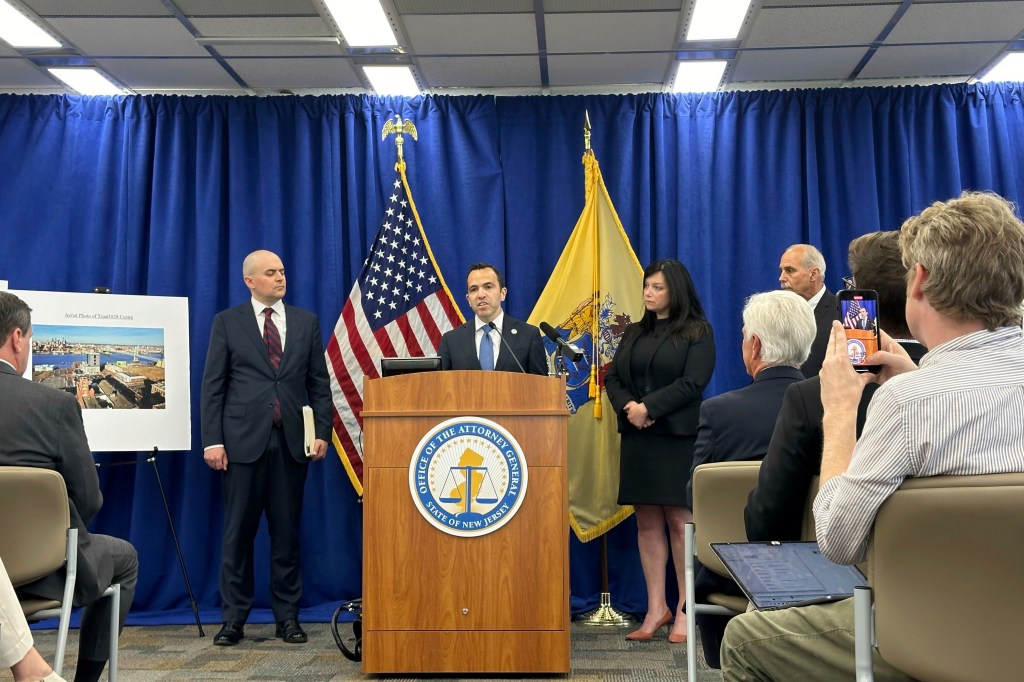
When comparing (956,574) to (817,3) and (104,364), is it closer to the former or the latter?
(817,3)

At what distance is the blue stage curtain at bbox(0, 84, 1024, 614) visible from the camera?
19.7 feet

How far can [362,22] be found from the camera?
5.18 metres

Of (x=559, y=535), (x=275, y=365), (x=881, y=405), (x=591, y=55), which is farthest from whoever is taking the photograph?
(x=591, y=55)

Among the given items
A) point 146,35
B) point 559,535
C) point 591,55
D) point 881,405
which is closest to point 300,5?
point 146,35

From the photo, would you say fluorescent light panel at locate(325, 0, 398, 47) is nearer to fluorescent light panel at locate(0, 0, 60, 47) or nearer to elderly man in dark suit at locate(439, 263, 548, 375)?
elderly man in dark suit at locate(439, 263, 548, 375)

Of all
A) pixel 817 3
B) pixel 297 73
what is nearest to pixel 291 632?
pixel 297 73

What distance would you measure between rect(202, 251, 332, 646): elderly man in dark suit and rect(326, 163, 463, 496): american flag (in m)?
0.36

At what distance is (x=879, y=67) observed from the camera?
232 inches

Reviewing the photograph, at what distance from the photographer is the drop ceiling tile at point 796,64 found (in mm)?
5625

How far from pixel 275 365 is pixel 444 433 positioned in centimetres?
161

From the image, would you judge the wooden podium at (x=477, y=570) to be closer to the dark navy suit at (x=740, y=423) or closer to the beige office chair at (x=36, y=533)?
the dark navy suit at (x=740, y=423)

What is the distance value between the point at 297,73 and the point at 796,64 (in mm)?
2875

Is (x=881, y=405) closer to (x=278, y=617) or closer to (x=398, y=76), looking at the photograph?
(x=278, y=617)

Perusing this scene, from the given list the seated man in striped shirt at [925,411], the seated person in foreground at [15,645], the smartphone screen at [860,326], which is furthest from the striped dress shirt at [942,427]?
the seated person in foreground at [15,645]
